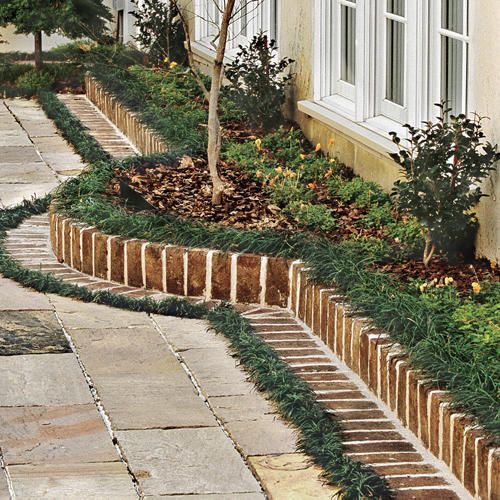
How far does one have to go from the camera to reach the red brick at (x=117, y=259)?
A: 7423 mm

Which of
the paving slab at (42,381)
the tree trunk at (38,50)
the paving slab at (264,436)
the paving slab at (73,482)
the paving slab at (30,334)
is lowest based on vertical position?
the paving slab at (73,482)

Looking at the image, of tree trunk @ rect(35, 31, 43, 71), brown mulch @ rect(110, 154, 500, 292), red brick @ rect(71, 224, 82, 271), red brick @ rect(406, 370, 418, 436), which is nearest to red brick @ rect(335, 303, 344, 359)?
brown mulch @ rect(110, 154, 500, 292)

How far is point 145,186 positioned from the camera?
8477 millimetres

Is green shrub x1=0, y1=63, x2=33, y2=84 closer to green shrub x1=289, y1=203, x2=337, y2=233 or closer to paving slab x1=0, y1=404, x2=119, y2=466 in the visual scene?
green shrub x1=289, y1=203, x2=337, y2=233

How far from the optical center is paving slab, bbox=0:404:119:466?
503cm

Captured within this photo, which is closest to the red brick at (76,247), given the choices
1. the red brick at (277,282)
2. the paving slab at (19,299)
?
the paving slab at (19,299)

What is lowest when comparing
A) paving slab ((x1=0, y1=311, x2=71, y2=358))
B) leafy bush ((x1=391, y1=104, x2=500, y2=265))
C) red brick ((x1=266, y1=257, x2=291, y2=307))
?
paving slab ((x1=0, y1=311, x2=71, y2=358))

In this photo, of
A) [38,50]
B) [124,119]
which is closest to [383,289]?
[124,119]

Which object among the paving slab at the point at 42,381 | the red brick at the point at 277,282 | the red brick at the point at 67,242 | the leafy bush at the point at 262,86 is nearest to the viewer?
the paving slab at the point at 42,381

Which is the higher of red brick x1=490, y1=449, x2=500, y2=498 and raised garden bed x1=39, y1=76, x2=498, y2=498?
raised garden bed x1=39, y1=76, x2=498, y2=498

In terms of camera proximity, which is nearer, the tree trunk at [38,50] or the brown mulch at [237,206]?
the brown mulch at [237,206]

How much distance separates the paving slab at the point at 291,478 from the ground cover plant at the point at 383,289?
0.58 meters

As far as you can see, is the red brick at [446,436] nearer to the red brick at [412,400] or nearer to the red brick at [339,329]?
the red brick at [412,400]

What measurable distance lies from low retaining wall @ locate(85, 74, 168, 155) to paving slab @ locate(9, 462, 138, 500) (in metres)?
5.44
